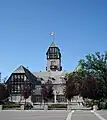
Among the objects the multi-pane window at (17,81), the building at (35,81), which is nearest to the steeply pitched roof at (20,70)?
the building at (35,81)

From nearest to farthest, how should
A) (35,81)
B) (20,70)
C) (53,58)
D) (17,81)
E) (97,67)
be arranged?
(97,67)
(17,81)
(20,70)
(35,81)
(53,58)

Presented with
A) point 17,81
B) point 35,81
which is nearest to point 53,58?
point 35,81

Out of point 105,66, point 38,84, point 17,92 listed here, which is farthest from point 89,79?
point 38,84

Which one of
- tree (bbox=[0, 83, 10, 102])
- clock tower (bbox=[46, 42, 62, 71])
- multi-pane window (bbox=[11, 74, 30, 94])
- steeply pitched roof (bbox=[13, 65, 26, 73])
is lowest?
tree (bbox=[0, 83, 10, 102])

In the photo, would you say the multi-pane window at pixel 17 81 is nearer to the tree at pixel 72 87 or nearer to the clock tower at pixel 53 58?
the tree at pixel 72 87

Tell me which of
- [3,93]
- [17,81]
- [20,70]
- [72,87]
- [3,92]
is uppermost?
[20,70]

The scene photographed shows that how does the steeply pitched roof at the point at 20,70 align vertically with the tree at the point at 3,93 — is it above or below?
above

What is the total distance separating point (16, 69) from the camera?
96.3m

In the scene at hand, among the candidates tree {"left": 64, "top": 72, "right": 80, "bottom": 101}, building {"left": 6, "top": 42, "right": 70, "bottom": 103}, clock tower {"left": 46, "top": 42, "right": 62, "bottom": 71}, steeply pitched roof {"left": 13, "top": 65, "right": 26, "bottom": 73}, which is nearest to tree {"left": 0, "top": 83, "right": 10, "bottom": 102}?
building {"left": 6, "top": 42, "right": 70, "bottom": 103}

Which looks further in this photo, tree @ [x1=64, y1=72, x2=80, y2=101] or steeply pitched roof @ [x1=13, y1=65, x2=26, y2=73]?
steeply pitched roof @ [x1=13, y1=65, x2=26, y2=73]

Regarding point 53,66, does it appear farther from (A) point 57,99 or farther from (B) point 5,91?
(B) point 5,91

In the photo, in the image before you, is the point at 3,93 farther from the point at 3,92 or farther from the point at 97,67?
the point at 97,67

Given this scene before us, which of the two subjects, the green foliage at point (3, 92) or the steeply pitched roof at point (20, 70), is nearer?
the green foliage at point (3, 92)

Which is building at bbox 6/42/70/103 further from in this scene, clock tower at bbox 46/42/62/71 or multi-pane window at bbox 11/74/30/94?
clock tower at bbox 46/42/62/71
